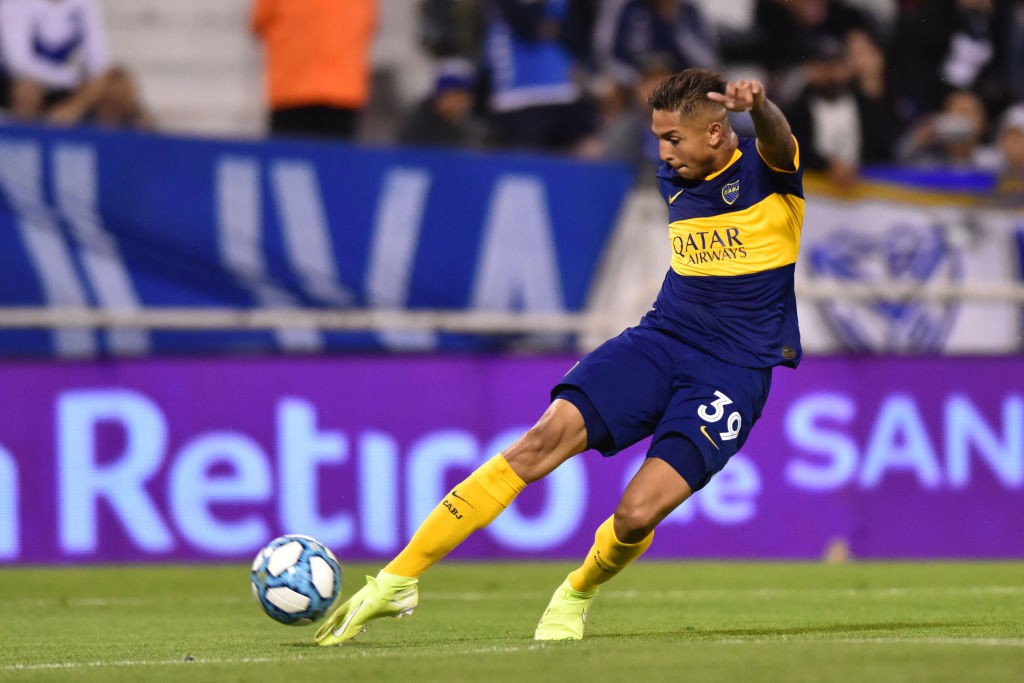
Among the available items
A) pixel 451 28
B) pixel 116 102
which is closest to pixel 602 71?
pixel 451 28

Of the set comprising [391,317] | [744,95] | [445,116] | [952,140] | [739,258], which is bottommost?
[391,317]

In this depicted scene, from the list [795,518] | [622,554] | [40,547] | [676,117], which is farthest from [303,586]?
[795,518]

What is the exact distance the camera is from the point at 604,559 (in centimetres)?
655

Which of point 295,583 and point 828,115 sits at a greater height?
point 295,583

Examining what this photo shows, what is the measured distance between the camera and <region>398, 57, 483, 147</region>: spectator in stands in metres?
13.0

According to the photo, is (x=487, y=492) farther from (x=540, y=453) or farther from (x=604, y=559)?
(x=604, y=559)

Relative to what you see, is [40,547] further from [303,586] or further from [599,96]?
[599,96]

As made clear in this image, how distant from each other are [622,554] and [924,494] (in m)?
5.18

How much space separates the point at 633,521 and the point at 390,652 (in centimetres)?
101

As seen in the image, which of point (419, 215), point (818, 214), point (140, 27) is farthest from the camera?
point (140, 27)

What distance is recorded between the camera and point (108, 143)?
A: 35.5ft

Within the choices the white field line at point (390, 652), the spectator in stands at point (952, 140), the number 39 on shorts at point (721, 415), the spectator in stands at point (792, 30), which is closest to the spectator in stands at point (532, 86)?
the spectator in stands at point (792, 30)

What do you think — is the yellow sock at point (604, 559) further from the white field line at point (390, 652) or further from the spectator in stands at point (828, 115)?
the spectator in stands at point (828, 115)

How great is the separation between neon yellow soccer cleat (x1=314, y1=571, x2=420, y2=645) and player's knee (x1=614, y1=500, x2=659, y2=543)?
0.78 metres
